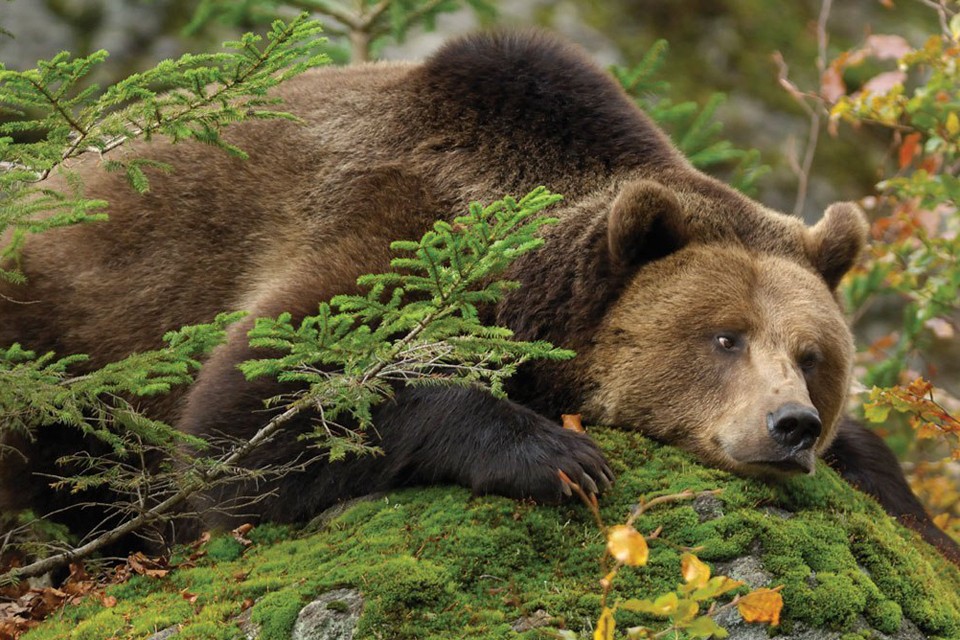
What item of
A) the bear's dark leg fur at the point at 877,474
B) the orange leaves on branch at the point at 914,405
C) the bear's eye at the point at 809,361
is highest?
the bear's eye at the point at 809,361

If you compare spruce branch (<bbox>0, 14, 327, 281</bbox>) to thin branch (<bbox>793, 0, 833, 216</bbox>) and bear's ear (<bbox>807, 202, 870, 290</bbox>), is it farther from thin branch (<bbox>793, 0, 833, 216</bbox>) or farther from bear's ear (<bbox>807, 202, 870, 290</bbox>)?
thin branch (<bbox>793, 0, 833, 216</bbox>)

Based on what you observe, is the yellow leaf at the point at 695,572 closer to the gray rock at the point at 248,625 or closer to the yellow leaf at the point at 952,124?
the gray rock at the point at 248,625

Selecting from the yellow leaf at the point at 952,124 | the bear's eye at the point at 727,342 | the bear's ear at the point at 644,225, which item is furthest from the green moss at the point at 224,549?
the yellow leaf at the point at 952,124

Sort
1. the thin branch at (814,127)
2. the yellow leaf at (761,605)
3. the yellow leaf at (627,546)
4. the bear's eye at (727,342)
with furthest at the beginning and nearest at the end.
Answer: the thin branch at (814,127) → the bear's eye at (727,342) → the yellow leaf at (761,605) → the yellow leaf at (627,546)

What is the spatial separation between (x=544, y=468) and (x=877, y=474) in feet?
7.91

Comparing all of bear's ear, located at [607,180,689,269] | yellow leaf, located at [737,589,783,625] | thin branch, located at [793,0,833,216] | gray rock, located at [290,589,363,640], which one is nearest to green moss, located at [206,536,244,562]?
gray rock, located at [290,589,363,640]

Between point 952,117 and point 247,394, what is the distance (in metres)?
4.70

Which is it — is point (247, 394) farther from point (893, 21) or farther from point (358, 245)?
point (893, 21)

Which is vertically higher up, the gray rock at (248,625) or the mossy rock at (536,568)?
the gray rock at (248,625)

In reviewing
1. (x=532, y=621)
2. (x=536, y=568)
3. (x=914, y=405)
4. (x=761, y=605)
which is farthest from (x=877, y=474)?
(x=761, y=605)

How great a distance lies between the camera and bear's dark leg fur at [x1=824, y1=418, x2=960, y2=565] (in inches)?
227

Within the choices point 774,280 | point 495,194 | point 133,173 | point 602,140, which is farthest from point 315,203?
point 774,280

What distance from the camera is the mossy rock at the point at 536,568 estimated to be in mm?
3920

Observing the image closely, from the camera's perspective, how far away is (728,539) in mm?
4203
